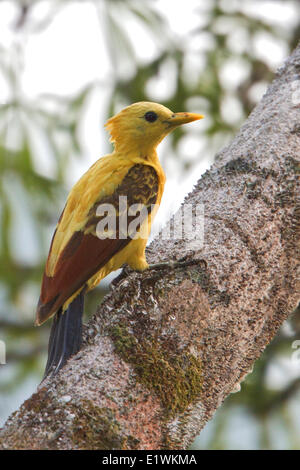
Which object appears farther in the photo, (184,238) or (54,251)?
(54,251)

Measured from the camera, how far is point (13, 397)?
416 centimetres

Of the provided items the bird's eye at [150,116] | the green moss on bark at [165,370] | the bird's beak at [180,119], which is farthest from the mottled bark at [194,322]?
the bird's eye at [150,116]

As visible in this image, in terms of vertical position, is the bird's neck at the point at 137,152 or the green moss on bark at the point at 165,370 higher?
the bird's neck at the point at 137,152

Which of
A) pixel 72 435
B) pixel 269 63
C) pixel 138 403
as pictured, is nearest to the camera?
pixel 72 435

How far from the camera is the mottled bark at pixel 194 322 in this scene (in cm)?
184

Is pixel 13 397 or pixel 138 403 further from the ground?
pixel 13 397

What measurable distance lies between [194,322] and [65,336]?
0.56 metres

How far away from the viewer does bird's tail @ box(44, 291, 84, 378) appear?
227 cm

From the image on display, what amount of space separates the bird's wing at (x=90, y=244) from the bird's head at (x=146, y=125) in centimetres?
33

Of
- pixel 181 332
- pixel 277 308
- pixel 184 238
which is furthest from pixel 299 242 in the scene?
pixel 181 332

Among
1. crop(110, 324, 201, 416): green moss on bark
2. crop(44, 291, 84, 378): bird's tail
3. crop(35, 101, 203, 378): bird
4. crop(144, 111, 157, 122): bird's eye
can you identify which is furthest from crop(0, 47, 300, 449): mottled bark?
crop(144, 111, 157, 122): bird's eye

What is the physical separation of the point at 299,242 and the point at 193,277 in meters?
0.50

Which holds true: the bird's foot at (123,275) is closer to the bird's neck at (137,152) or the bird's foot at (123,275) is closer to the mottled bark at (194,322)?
the mottled bark at (194,322)

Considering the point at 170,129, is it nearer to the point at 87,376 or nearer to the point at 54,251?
the point at 54,251
